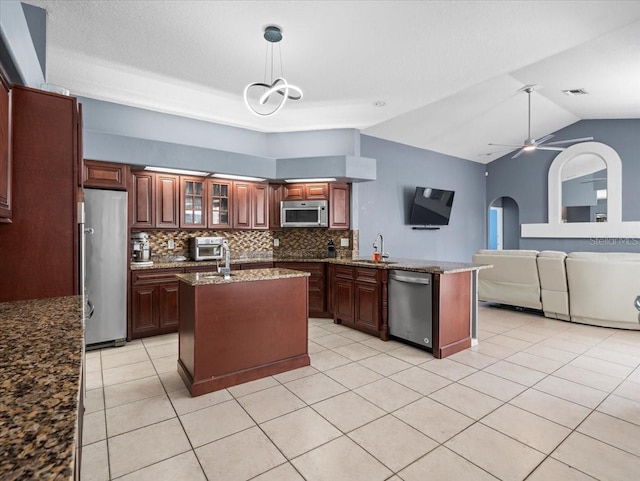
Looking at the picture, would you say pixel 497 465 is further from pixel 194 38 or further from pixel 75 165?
pixel 194 38

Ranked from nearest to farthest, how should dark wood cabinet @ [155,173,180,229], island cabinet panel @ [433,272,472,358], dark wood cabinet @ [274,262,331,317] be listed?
island cabinet panel @ [433,272,472,358]
dark wood cabinet @ [155,173,180,229]
dark wood cabinet @ [274,262,331,317]

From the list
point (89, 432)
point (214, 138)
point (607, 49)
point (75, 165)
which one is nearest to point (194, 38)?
point (75, 165)

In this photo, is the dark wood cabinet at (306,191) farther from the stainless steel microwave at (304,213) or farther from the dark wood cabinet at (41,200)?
the dark wood cabinet at (41,200)

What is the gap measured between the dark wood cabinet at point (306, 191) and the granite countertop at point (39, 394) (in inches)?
160

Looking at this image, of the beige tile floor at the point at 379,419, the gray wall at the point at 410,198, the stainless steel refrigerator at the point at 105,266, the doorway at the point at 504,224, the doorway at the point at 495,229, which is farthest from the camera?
the doorway at the point at 495,229

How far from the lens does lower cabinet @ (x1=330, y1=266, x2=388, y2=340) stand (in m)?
4.16

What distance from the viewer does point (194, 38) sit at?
304 centimetres

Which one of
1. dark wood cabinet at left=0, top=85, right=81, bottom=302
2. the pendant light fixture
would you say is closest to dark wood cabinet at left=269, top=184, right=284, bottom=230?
the pendant light fixture

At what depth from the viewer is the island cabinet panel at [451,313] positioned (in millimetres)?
3529

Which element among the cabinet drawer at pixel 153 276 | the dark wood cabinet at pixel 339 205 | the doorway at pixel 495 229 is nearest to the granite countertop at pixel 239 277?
the cabinet drawer at pixel 153 276

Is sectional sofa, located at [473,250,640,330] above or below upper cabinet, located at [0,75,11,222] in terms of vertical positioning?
below

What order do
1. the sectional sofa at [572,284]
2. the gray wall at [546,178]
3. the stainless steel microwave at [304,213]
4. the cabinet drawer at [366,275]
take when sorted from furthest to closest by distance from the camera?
1. the gray wall at [546,178]
2. the stainless steel microwave at [304,213]
3. the sectional sofa at [572,284]
4. the cabinet drawer at [366,275]

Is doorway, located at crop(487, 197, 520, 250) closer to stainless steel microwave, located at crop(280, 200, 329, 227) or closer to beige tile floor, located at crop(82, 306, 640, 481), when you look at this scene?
stainless steel microwave, located at crop(280, 200, 329, 227)

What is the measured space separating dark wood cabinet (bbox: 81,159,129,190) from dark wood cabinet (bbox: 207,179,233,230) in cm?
115
